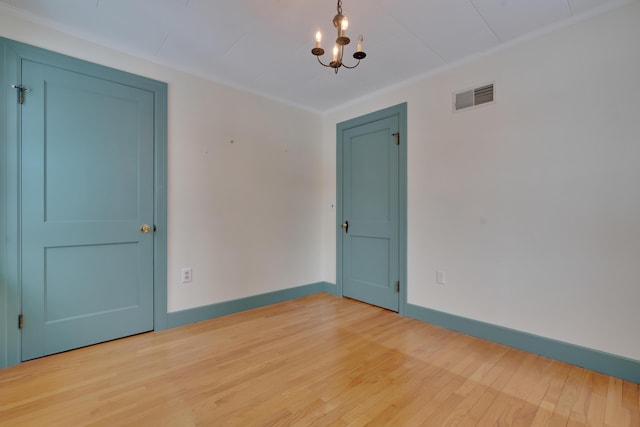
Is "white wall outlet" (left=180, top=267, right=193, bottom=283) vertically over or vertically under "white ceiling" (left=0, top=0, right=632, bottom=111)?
under

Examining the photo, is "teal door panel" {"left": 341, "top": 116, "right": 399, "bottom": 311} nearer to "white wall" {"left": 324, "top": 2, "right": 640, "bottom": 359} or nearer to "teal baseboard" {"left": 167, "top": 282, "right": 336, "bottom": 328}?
"white wall" {"left": 324, "top": 2, "right": 640, "bottom": 359}

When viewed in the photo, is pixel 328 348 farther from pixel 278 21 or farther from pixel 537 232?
pixel 278 21

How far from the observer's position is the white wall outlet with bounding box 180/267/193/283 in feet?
9.34

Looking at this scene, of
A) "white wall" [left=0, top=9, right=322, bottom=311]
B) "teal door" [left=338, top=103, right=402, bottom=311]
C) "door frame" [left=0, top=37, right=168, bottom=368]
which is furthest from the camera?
"teal door" [left=338, top=103, right=402, bottom=311]

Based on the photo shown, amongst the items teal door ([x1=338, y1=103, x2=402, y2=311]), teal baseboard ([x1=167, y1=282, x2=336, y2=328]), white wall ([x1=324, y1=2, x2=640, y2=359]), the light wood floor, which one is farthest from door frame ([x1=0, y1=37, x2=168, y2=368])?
white wall ([x1=324, y1=2, x2=640, y2=359])

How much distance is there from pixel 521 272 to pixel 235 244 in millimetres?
2742

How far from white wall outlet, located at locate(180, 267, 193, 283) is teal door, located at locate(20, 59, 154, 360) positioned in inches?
10.6

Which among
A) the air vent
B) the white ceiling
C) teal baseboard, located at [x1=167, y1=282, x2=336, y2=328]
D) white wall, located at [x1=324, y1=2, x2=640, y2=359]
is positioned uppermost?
the white ceiling

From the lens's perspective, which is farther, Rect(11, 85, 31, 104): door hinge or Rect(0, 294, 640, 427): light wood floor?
Rect(11, 85, 31, 104): door hinge

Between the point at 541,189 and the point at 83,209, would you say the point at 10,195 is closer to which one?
the point at 83,209

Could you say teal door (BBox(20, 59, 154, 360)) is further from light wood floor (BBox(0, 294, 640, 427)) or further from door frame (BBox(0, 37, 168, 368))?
light wood floor (BBox(0, 294, 640, 427))

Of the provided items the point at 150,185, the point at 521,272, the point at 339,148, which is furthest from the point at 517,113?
the point at 150,185

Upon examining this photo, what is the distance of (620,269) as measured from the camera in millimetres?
1957

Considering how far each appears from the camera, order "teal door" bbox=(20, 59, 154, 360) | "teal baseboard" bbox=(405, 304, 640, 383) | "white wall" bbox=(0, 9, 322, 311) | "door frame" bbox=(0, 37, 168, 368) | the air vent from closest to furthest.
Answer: "teal baseboard" bbox=(405, 304, 640, 383)
"door frame" bbox=(0, 37, 168, 368)
"teal door" bbox=(20, 59, 154, 360)
the air vent
"white wall" bbox=(0, 9, 322, 311)
